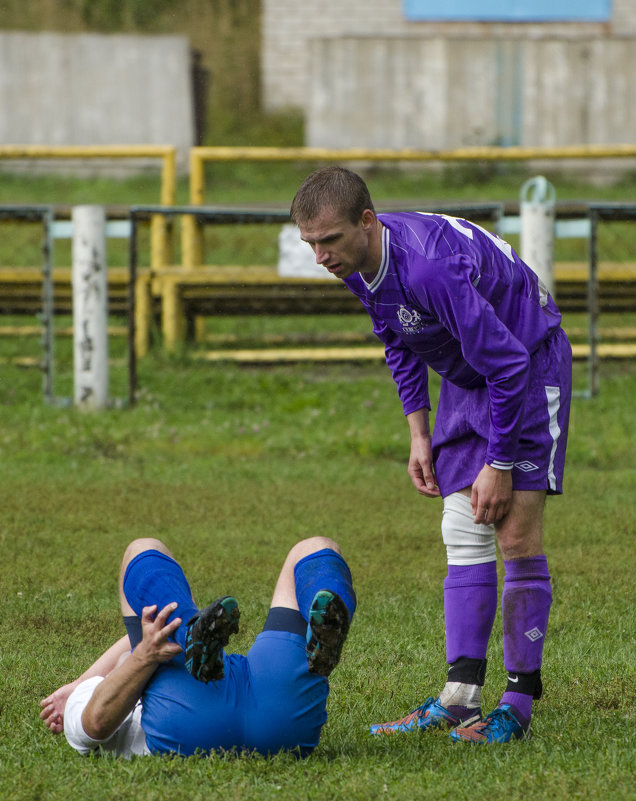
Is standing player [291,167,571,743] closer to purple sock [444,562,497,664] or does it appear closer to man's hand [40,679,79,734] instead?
purple sock [444,562,497,664]

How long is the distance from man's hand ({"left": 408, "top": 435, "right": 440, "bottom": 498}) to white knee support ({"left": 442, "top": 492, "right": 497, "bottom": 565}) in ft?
0.53

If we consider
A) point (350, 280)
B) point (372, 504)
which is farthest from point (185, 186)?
point (350, 280)

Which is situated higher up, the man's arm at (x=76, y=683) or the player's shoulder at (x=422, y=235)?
the player's shoulder at (x=422, y=235)

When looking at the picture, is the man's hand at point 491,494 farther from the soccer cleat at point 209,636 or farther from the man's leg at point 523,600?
the soccer cleat at point 209,636

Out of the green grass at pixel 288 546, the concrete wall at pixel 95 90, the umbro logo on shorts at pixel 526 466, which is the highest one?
the concrete wall at pixel 95 90

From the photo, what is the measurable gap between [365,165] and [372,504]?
44.6 feet

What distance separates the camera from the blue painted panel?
24500 millimetres

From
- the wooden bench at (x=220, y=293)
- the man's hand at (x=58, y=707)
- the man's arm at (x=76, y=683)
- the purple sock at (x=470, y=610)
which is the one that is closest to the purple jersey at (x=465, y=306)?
the purple sock at (x=470, y=610)

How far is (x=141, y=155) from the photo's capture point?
11.6 meters

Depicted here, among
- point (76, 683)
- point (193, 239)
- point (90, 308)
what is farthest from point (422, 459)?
point (193, 239)

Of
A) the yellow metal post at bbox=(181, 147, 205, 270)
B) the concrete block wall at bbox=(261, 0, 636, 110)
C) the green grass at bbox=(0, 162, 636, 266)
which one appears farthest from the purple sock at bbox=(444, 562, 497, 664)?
the concrete block wall at bbox=(261, 0, 636, 110)

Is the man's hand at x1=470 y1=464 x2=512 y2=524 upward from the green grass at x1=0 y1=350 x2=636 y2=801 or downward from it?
upward

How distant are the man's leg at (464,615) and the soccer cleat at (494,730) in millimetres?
55

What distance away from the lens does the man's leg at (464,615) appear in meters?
3.95
